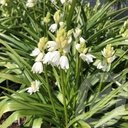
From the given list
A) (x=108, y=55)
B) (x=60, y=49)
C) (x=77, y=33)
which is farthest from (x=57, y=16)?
(x=60, y=49)

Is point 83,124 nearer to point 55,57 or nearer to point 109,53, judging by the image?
point 109,53

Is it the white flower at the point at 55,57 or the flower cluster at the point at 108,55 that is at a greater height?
the flower cluster at the point at 108,55

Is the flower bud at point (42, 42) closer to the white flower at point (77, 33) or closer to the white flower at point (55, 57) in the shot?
the white flower at point (55, 57)

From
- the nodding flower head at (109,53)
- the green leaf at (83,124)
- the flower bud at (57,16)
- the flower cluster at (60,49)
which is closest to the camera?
the flower cluster at (60,49)

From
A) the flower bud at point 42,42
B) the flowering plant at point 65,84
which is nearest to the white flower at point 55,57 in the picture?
the flowering plant at point 65,84

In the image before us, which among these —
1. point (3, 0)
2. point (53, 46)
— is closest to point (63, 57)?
point (53, 46)

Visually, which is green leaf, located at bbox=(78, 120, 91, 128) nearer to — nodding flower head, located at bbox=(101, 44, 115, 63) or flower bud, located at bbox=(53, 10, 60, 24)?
nodding flower head, located at bbox=(101, 44, 115, 63)

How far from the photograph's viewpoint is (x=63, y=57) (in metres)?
1.17

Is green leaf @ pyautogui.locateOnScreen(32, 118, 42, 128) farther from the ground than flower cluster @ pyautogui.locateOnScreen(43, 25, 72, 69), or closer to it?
closer to it

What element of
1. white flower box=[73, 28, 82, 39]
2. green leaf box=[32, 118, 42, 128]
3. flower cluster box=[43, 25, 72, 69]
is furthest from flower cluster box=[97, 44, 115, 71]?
green leaf box=[32, 118, 42, 128]

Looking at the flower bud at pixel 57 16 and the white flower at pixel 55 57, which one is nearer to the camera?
the white flower at pixel 55 57

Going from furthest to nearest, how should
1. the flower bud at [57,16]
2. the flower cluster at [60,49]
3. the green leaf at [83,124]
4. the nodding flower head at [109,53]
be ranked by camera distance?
the flower bud at [57,16] → the green leaf at [83,124] → the nodding flower head at [109,53] → the flower cluster at [60,49]

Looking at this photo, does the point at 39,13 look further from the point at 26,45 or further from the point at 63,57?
the point at 63,57

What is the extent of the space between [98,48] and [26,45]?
0.56 metres
